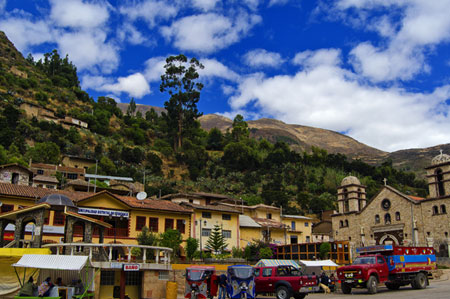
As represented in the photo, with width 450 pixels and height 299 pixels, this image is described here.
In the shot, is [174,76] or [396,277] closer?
[396,277]

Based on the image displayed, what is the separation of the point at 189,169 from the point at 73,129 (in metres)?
27.9

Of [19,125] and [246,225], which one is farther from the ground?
[19,125]

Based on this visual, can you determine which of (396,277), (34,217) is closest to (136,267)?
(34,217)

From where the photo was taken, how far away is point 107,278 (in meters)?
21.5

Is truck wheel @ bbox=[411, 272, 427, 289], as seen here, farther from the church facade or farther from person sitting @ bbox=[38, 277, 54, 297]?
the church facade

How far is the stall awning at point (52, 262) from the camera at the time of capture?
17219 millimetres

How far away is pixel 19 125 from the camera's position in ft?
282

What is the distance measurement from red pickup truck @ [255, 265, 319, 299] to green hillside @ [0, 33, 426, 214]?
52929mm

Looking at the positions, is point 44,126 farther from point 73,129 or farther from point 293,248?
point 293,248

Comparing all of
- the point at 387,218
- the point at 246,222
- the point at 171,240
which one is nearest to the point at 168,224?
the point at 171,240

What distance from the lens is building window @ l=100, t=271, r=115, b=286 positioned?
21.3 meters

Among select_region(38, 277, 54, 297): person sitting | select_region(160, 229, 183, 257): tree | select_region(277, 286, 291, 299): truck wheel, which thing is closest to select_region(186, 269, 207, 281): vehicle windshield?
→ select_region(277, 286, 291, 299): truck wheel

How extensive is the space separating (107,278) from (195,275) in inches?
186

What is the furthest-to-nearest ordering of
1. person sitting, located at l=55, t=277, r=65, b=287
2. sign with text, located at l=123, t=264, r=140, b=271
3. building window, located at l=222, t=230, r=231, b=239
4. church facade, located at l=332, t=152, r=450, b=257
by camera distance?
church facade, located at l=332, t=152, r=450, b=257 < building window, located at l=222, t=230, r=231, b=239 < sign with text, located at l=123, t=264, r=140, b=271 < person sitting, located at l=55, t=277, r=65, b=287
